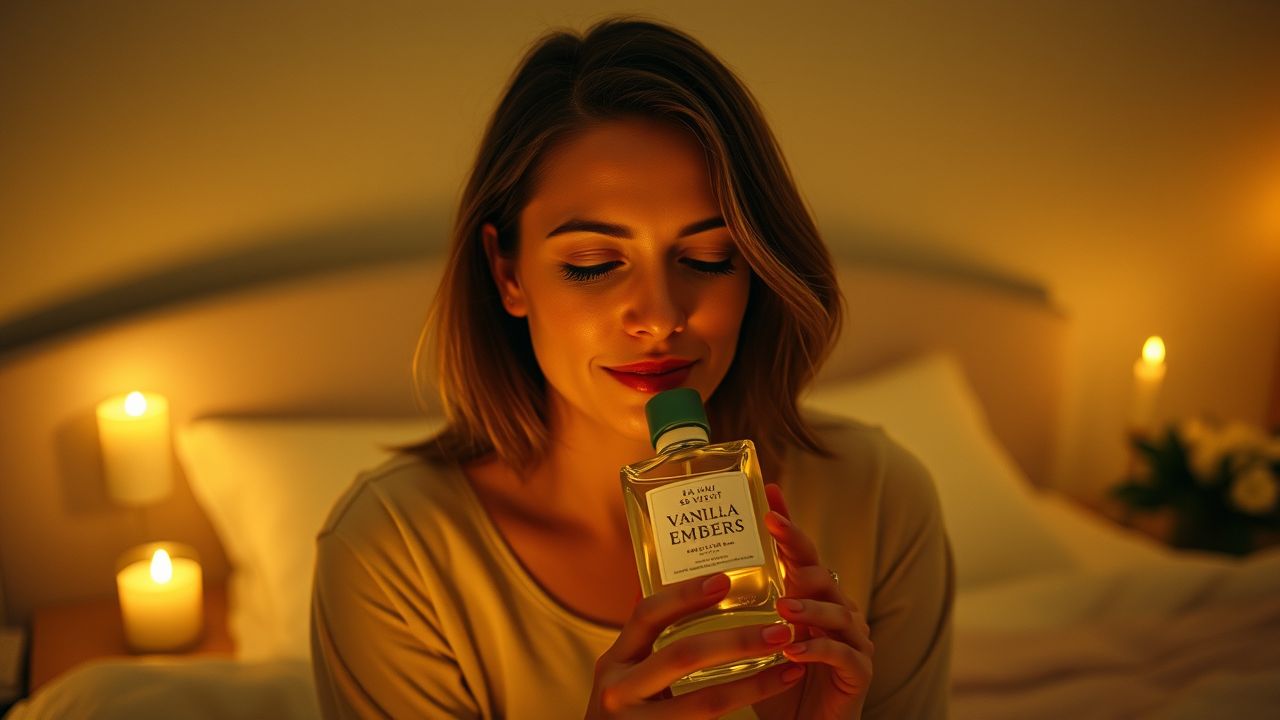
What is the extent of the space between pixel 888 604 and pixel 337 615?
59 centimetres

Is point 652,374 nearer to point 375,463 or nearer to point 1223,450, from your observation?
point 375,463

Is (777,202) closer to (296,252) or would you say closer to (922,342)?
(296,252)

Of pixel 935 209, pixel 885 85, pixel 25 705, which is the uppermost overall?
pixel 885 85

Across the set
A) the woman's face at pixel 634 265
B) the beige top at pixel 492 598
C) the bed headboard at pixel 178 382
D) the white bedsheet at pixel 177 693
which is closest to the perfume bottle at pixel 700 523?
the woman's face at pixel 634 265

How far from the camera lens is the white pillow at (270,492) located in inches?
64.5

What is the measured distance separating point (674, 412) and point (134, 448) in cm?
118

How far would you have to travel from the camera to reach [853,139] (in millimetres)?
2098

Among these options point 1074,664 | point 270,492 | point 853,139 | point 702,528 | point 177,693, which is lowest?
point 1074,664

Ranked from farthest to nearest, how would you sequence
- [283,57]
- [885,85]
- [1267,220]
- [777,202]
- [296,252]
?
[1267,220] → [885,85] → [296,252] → [283,57] → [777,202]

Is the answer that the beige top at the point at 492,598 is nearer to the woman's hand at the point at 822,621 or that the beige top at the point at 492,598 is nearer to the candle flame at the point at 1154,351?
the woman's hand at the point at 822,621

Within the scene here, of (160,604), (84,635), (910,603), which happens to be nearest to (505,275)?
(910,603)

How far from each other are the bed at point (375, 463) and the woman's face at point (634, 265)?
2.21ft

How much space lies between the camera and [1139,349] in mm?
2629

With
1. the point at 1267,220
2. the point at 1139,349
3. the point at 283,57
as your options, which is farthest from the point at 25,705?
the point at 1267,220
